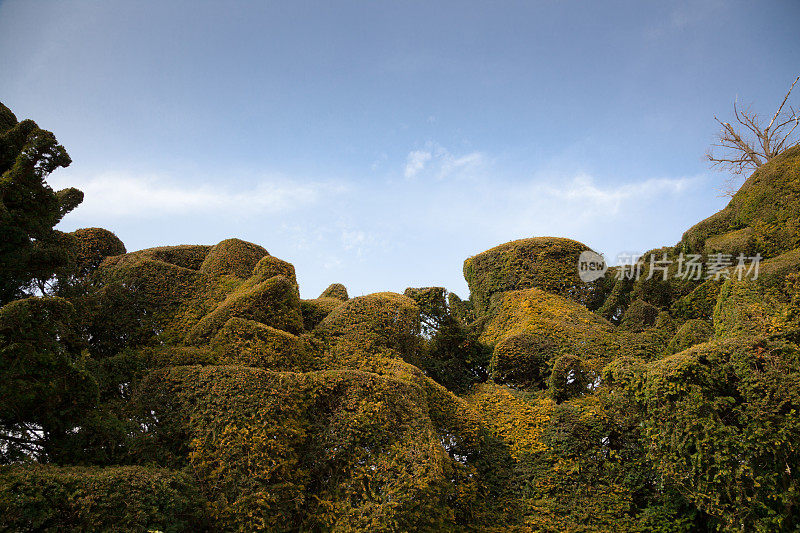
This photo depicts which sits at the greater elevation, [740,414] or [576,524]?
[740,414]

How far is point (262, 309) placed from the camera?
39.1 ft

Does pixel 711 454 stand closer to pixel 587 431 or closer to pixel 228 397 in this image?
pixel 587 431

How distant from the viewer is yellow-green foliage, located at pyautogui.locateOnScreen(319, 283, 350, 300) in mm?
16000

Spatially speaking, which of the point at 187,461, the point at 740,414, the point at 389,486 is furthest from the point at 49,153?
the point at 740,414

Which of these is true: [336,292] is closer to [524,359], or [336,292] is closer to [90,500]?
[524,359]

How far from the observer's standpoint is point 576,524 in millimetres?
9805

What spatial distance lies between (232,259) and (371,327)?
4.64 metres

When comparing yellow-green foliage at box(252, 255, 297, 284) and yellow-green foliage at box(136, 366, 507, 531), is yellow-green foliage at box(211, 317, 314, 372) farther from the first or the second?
yellow-green foliage at box(252, 255, 297, 284)

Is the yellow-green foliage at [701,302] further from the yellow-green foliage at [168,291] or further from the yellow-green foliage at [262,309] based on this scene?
the yellow-green foliage at [168,291]

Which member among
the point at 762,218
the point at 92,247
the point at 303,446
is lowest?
the point at 303,446

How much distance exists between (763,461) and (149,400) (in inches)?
395

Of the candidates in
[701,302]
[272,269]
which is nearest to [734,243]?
[701,302]

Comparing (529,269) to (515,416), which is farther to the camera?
(529,269)

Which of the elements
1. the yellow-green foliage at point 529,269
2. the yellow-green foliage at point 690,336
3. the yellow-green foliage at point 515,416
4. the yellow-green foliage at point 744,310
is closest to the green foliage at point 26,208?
the yellow-green foliage at point 515,416
